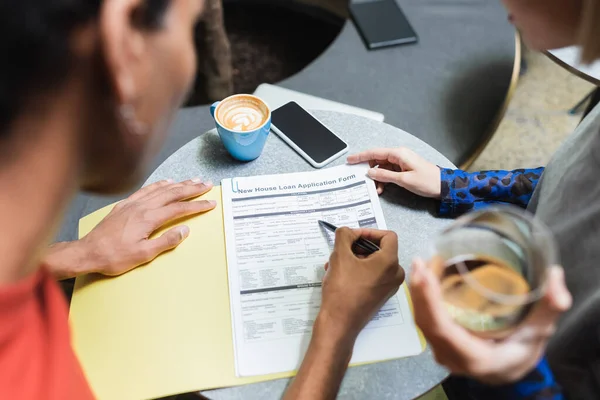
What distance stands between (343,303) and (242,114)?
406 mm

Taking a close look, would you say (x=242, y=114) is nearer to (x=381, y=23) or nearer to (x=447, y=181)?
(x=447, y=181)

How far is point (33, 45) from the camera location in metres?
0.39

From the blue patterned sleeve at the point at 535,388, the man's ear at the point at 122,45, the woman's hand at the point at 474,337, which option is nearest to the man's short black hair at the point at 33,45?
the man's ear at the point at 122,45

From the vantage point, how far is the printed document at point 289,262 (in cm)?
75

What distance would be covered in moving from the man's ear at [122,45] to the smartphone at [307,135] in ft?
1.72

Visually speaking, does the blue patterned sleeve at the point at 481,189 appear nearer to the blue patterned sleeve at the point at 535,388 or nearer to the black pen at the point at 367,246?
the black pen at the point at 367,246

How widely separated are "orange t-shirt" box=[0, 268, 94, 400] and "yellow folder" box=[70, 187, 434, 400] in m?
0.12

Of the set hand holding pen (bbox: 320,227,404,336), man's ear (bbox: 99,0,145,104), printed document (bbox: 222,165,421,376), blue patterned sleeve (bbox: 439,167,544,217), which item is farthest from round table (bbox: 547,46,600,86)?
man's ear (bbox: 99,0,145,104)

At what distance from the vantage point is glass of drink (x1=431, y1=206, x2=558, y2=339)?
1.60ft

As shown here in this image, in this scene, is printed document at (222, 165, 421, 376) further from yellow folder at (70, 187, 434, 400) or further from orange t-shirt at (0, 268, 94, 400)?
orange t-shirt at (0, 268, 94, 400)

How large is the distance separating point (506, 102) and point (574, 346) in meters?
0.88

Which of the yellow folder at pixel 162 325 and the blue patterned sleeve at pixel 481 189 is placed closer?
the yellow folder at pixel 162 325

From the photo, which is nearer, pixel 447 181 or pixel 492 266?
pixel 492 266

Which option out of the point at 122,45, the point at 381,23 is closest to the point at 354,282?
the point at 122,45
